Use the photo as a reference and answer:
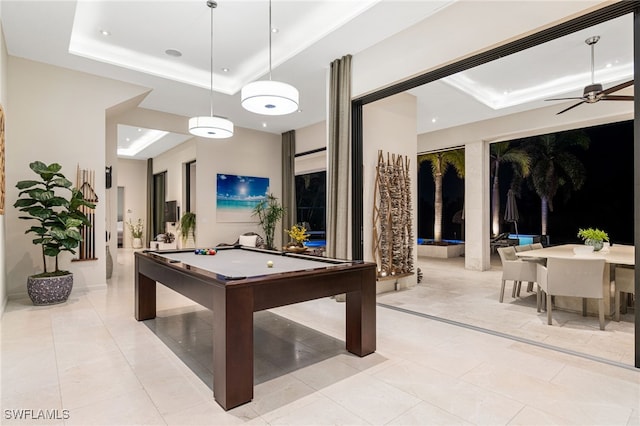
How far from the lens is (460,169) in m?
10.2

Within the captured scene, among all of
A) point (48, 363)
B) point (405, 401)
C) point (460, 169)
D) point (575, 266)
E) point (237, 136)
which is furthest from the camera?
point (460, 169)

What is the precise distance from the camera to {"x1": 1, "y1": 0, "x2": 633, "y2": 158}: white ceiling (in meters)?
3.99

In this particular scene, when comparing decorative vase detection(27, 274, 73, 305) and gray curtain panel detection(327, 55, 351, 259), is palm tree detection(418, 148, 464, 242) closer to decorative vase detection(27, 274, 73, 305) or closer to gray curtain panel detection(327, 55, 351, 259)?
gray curtain panel detection(327, 55, 351, 259)

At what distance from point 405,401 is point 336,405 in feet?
1.46

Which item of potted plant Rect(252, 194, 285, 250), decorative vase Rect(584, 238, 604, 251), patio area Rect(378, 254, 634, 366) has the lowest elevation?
patio area Rect(378, 254, 634, 366)

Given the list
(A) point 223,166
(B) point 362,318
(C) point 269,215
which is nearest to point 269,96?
(B) point 362,318

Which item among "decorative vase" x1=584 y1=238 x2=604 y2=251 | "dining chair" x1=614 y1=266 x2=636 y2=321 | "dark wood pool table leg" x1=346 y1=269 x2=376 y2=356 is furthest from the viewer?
"decorative vase" x1=584 y1=238 x2=604 y2=251

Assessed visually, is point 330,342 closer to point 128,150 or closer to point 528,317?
point 528,317

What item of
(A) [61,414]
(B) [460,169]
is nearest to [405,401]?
(A) [61,414]

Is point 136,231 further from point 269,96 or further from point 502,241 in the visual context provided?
point 502,241

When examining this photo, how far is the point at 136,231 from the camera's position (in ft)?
39.3

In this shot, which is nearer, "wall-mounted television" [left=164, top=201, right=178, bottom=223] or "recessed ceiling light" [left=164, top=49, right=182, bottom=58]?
"recessed ceiling light" [left=164, top=49, right=182, bottom=58]

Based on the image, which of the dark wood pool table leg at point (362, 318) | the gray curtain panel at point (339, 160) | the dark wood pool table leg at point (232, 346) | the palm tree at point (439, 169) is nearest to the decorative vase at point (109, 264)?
the gray curtain panel at point (339, 160)

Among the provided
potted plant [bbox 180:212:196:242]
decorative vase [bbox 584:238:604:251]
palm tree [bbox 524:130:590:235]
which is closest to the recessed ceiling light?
potted plant [bbox 180:212:196:242]
